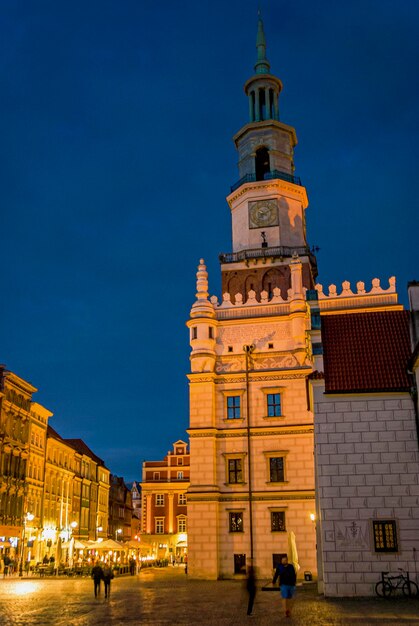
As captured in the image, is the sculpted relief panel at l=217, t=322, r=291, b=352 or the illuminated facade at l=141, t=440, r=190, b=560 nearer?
the sculpted relief panel at l=217, t=322, r=291, b=352

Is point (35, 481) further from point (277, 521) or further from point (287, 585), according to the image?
point (287, 585)

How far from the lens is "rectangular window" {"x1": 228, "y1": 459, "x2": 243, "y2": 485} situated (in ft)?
136

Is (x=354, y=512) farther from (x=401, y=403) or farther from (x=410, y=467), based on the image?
(x=401, y=403)

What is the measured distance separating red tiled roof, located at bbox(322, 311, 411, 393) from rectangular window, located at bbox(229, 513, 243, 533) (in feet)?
58.4

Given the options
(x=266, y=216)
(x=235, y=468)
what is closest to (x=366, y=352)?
(x=235, y=468)

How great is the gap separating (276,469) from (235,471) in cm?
253

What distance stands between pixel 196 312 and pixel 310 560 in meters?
16.6

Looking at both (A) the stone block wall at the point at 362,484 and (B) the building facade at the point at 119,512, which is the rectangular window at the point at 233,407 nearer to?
(A) the stone block wall at the point at 362,484

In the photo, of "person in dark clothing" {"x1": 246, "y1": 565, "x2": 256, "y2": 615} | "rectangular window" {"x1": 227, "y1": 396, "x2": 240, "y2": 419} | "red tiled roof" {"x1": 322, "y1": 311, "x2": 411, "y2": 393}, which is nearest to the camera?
"person in dark clothing" {"x1": 246, "y1": 565, "x2": 256, "y2": 615}

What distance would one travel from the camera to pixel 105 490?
97.6 m

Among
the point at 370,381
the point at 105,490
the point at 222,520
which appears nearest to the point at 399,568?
the point at 370,381

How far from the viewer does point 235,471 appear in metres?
41.6

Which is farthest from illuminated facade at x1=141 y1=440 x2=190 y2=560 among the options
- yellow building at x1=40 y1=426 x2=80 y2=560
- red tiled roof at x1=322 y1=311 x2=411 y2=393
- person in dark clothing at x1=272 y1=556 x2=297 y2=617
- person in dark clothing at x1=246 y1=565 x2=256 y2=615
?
person in dark clothing at x1=272 y1=556 x2=297 y2=617

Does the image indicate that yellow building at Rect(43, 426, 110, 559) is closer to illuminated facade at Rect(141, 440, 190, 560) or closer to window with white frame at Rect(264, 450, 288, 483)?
illuminated facade at Rect(141, 440, 190, 560)
